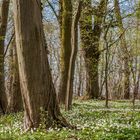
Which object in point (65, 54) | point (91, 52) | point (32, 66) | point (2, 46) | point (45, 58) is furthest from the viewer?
point (91, 52)

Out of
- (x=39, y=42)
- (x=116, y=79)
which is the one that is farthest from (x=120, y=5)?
(x=116, y=79)

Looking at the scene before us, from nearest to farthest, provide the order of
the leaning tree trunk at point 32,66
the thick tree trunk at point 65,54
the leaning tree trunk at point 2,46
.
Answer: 1. the leaning tree trunk at point 32,66
2. the leaning tree trunk at point 2,46
3. the thick tree trunk at point 65,54

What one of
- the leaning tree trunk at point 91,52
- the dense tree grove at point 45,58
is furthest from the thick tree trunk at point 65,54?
the leaning tree trunk at point 91,52

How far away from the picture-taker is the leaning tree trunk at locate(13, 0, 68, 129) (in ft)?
33.4

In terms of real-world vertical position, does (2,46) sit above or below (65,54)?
above

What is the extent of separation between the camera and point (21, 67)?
406 inches

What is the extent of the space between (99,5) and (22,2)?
12.4m

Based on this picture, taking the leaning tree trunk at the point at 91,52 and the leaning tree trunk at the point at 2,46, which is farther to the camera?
the leaning tree trunk at the point at 91,52

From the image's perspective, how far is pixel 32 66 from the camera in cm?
1022

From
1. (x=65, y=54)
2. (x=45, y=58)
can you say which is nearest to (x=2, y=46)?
(x=65, y=54)

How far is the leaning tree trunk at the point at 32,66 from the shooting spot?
1020 cm

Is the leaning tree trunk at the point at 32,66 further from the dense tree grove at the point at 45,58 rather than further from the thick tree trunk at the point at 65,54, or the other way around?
the thick tree trunk at the point at 65,54

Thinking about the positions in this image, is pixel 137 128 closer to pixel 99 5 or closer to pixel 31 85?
pixel 31 85

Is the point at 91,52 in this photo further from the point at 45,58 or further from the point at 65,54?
the point at 45,58
